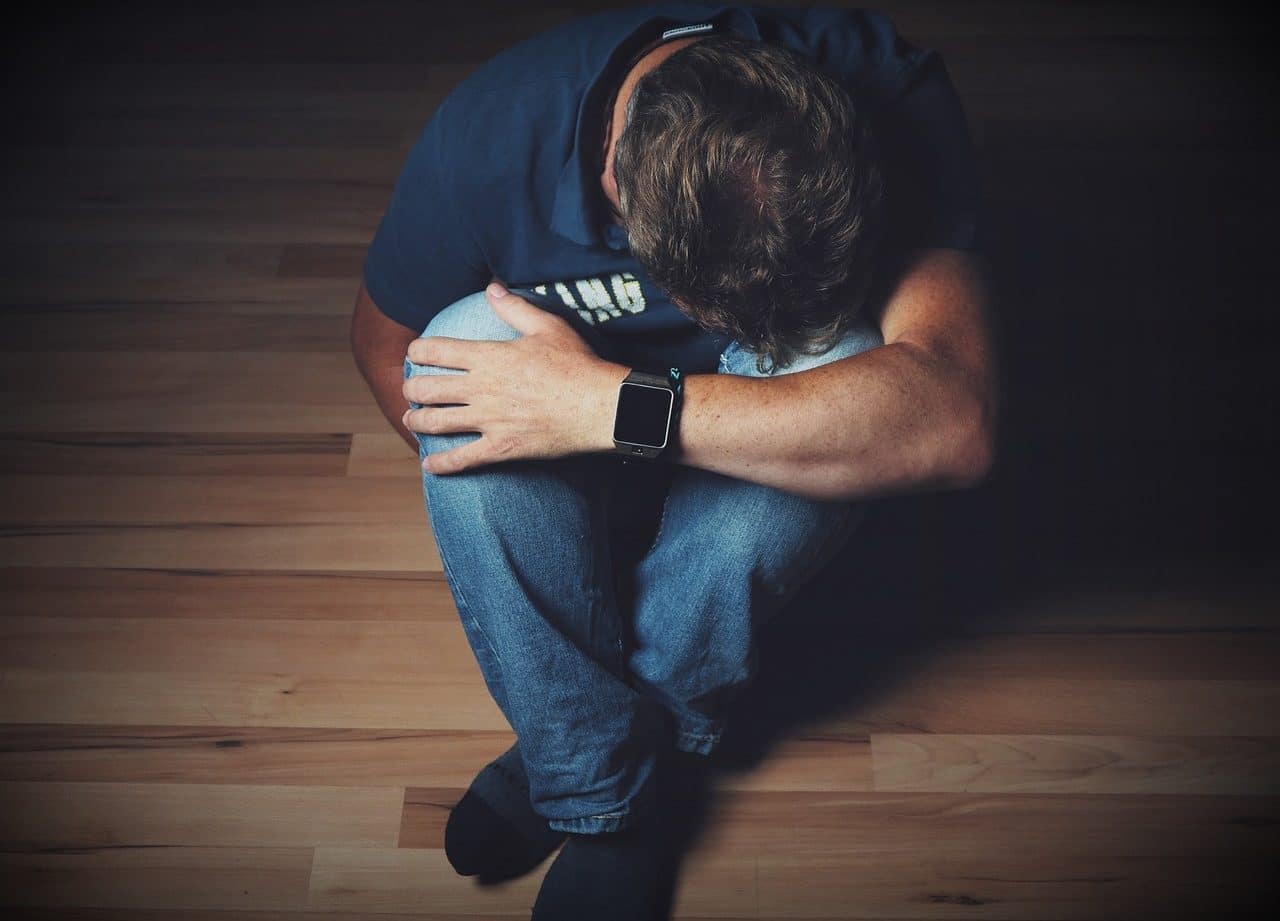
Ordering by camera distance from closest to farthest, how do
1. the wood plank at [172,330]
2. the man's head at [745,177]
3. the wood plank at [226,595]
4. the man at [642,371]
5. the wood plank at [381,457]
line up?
the man's head at [745,177], the man at [642,371], the wood plank at [226,595], the wood plank at [381,457], the wood plank at [172,330]

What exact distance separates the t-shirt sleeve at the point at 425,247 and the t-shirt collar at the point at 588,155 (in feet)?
0.41

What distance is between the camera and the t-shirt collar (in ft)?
3.54

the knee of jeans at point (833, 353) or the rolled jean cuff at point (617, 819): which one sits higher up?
the knee of jeans at point (833, 353)

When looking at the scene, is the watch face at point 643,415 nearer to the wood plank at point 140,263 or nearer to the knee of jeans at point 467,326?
the knee of jeans at point 467,326

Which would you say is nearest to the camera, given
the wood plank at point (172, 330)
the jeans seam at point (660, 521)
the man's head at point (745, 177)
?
the man's head at point (745, 177)

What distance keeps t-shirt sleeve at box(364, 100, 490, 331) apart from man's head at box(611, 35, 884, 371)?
229mm

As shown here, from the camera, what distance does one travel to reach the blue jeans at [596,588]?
1118 mm

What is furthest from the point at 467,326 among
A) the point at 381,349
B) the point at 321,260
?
the point at 321,260

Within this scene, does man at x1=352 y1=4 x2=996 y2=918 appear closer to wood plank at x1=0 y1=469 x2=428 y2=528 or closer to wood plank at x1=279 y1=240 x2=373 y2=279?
wood plank at x1=0 y1=469 x2=428 y2=528

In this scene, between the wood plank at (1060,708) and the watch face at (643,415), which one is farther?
the wood plank at (1060,708)

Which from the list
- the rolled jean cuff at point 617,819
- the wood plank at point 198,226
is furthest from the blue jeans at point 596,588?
the wood plank at point 198,226

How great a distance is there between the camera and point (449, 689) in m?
1.44

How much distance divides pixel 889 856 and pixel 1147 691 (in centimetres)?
43

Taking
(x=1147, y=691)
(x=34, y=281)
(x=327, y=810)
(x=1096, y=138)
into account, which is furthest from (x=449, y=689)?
(x=1096, y=138)
